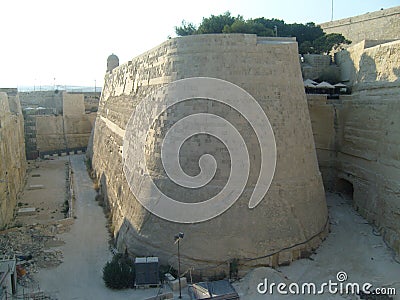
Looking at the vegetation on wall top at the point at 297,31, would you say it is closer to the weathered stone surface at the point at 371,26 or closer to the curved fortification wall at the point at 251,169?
the weathered stone surface at the point at 371,26

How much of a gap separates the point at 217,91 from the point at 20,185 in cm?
1253

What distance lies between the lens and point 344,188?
14156 mm

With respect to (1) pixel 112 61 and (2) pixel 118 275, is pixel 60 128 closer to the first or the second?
(1) pixel 112 61

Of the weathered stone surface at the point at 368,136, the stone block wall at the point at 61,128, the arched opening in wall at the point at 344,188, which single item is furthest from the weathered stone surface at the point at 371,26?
the stone block wall at the point at 61,128

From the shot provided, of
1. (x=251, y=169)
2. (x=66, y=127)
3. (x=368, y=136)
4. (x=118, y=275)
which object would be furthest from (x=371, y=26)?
(x=118, y=275)

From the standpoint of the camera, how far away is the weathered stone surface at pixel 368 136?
417 inches

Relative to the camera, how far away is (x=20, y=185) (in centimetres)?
1828

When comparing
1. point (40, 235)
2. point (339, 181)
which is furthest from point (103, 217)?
point (339, 181)

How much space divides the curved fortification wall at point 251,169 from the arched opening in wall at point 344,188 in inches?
142

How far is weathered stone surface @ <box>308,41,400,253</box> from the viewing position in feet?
34.8

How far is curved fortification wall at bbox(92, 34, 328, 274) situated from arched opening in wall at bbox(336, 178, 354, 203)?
3602 mm

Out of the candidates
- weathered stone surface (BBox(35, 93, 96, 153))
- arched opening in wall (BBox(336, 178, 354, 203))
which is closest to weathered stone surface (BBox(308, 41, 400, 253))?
arched opening in wall (BBox(336, 178, 354, 203))

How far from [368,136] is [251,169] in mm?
4612

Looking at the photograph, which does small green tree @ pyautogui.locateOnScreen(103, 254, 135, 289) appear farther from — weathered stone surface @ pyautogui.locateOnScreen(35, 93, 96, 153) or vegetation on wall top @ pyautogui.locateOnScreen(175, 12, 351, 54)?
weathered stone surface @ pyautogui.locateOnScreen(35, 93, 96, 153)
